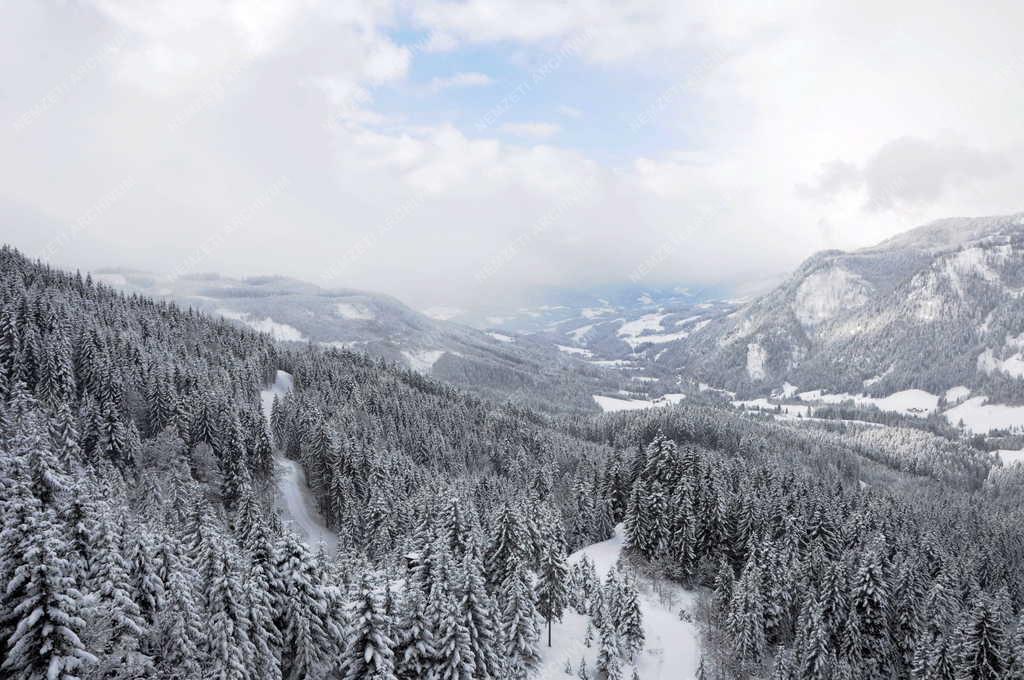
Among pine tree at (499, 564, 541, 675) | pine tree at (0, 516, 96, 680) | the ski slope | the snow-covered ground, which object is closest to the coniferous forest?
pine tree at (0, 516, 96, 680)

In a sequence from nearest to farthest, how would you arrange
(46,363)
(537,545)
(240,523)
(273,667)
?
(273,667) < (240,523) < (537,545) < (46,363)

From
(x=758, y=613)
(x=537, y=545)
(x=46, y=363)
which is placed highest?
(x=46, y=363)

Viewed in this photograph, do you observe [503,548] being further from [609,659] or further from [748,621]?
[748,621]

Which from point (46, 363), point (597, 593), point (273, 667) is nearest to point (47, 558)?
point (273, 667)

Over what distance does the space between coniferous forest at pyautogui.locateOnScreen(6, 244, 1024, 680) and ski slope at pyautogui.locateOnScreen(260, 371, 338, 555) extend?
2534mm

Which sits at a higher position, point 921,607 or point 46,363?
point 46,363

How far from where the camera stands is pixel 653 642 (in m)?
64.1

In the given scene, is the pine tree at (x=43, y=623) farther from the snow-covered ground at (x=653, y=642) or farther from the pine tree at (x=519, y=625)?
the snow-covered ground at (x=653, y=642)

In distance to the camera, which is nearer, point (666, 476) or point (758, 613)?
point (758, 613)

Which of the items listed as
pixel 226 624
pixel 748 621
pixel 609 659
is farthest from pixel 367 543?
pixel 748 621

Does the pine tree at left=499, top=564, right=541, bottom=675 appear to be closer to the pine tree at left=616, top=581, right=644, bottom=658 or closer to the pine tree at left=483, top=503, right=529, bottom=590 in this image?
the pine tree at left=483, top=503, right=529, bottom=590

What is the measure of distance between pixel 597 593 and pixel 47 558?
57.4 meters

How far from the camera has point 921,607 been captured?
205 feet

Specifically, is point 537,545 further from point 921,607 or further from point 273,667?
point 921,607
